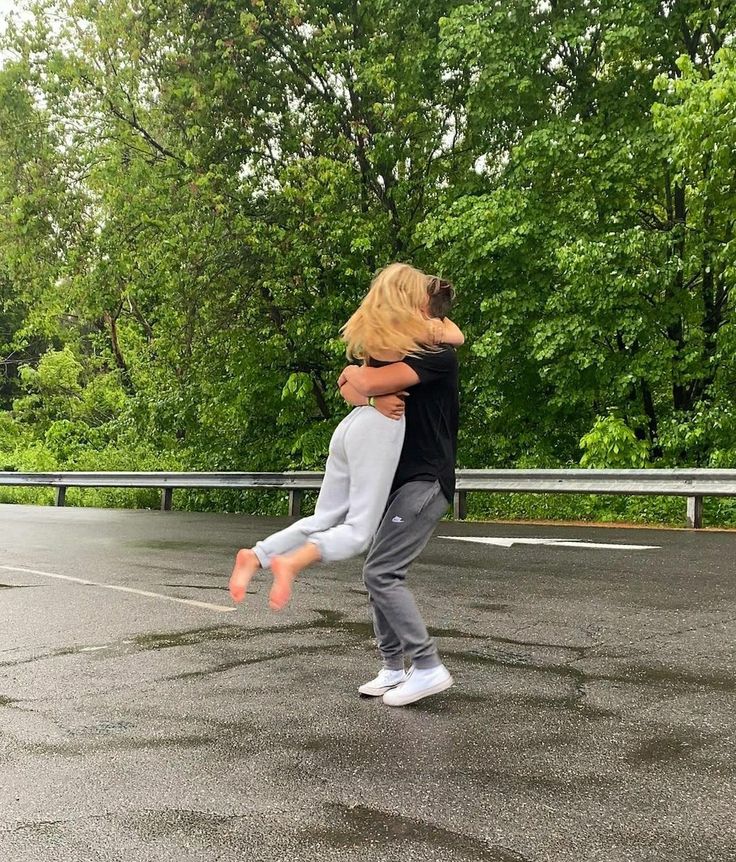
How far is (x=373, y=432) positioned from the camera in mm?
4242

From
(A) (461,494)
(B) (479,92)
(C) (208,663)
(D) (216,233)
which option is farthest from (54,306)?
(C) (208,663)

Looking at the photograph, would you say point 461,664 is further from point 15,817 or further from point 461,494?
point 461,494

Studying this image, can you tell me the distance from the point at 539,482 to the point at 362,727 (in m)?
9.70

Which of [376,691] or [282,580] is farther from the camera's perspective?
[376,691]

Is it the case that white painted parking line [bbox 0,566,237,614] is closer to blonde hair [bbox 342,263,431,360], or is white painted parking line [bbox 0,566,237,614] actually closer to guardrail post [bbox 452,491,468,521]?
blonde hair [bbox 342,263,431,360]

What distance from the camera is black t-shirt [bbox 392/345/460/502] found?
433cm

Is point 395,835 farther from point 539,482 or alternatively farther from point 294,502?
point 294,502

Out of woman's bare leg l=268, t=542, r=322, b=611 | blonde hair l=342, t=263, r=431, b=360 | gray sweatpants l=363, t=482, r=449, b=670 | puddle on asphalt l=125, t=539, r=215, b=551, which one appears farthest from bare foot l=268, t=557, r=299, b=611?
puddle on asphalt l=125, t=539, r=215, b=551

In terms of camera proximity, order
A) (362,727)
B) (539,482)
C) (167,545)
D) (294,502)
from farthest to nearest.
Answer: (294,502) → (539,482) → (167,545) → (362,727)

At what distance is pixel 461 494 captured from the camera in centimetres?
1443

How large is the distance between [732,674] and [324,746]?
2.16 meters

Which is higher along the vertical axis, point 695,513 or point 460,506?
point 695,513

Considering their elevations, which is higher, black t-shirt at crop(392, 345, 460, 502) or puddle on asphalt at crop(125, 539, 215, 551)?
black t-shirt at crop(392, 345, 460, 502)

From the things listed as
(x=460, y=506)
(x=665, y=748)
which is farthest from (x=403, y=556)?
(x=460, y=506)
